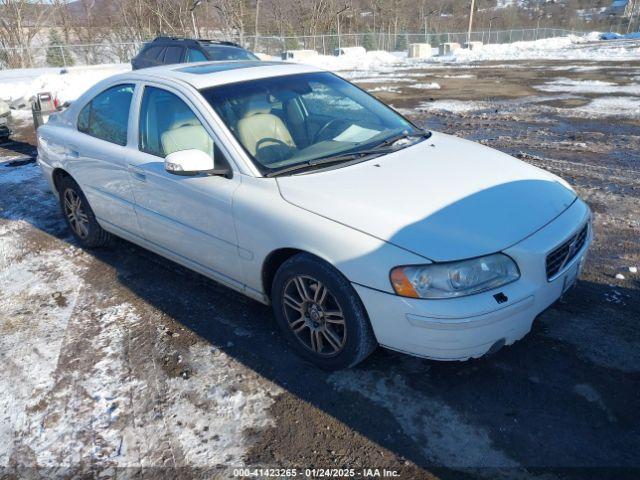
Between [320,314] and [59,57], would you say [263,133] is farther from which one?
[59,57]

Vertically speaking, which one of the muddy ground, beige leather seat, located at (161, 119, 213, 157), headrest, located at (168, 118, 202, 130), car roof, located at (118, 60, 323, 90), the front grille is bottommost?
the muddy ground

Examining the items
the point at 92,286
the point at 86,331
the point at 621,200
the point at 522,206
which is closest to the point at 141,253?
the point at 92,286

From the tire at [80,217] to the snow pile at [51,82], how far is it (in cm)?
1064

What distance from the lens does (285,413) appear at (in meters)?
2.76

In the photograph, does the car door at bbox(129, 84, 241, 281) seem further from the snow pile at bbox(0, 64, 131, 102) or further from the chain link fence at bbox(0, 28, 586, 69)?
the chain link fence at bbox(0, 28, 586, 69)

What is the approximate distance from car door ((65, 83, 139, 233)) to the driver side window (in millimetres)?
242

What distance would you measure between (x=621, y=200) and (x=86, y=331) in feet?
17.1

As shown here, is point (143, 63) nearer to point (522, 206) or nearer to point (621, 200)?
point (621, 200)

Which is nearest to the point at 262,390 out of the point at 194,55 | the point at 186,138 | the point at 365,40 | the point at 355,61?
the point at 186,138

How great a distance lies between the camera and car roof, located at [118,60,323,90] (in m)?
3.61

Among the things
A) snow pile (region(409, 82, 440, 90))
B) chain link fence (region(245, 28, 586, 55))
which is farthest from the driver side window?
chain link fence (region(245, 28, 586, 55))

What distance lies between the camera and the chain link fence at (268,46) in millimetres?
23844

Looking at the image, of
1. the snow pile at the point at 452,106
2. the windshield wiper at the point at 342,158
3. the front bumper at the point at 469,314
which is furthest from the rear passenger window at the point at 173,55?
the front bumper at the point at 469,314

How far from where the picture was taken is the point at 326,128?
3.65 metres
